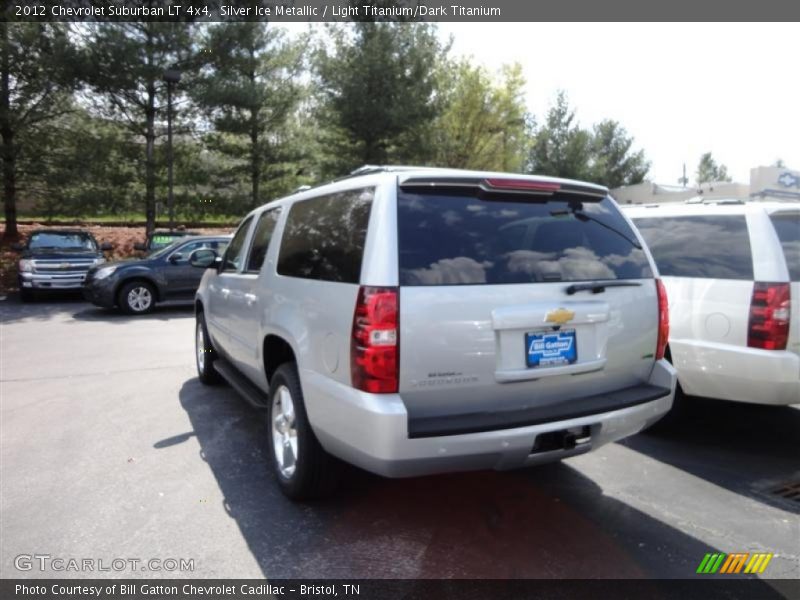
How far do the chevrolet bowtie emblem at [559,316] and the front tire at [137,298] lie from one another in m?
10.7

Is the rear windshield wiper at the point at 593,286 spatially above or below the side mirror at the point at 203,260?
below

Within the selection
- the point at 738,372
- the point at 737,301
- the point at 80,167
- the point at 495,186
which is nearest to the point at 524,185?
the point at 495,186

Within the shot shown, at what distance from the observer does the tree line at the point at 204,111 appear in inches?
658

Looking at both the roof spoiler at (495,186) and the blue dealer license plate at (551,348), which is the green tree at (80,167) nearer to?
the roof spoiler at (495,186)

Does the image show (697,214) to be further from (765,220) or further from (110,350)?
(110,350)

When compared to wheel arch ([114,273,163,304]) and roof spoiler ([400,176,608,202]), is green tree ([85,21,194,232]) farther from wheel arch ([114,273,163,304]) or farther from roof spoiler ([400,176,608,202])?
roof spoiler ([400,176,608,202])

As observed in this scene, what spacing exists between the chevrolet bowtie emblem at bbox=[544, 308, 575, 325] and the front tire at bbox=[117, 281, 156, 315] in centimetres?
1070

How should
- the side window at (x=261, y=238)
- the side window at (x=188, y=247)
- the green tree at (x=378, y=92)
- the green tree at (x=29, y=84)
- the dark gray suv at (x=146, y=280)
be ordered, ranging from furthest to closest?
1. the green tree at (x=378, y=92)
2. the green tree at (x=29, y=84)
3. the side window at (x=188, y=247)
4. the dark gray suv at (x=146, y=280)
5. the side window at (x=261, y=238)

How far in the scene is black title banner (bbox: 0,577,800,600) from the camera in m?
2.58

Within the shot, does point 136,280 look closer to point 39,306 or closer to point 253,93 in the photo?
point 39,306

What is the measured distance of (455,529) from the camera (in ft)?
10.4

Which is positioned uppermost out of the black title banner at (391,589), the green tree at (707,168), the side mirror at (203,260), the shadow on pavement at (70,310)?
the green tree at (707,168)

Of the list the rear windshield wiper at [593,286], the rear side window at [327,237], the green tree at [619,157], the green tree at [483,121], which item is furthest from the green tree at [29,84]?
the green tree at [619,157]

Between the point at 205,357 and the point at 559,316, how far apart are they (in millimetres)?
4378
